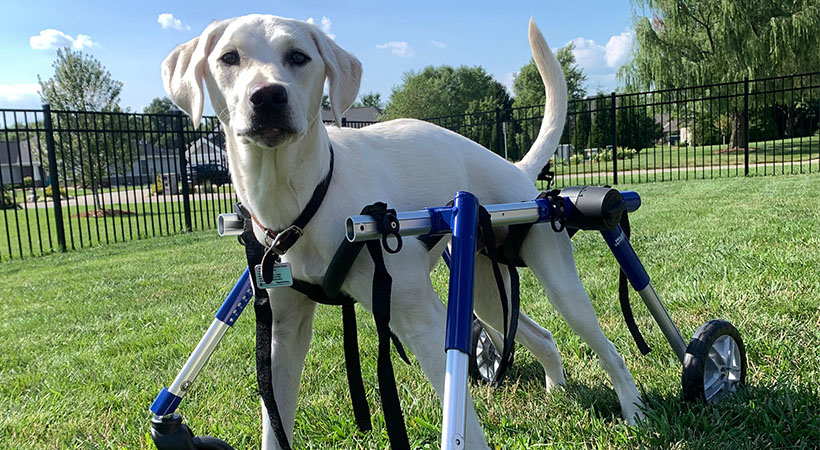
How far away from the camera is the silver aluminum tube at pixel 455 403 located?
1.30 metres

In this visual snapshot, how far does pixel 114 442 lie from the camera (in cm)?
252

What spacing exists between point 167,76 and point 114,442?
1.59 metres

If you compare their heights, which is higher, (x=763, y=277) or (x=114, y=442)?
(x=763, y=277)

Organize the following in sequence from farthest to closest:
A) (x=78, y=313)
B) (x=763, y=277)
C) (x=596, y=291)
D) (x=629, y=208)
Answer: (x=78, y=313)
(x=596, y=291)
(x=763, y=277)
(x=629, y=208)

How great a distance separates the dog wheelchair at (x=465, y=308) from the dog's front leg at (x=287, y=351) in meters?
0.17

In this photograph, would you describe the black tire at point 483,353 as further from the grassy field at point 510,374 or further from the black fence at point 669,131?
the black fence at point 669,131

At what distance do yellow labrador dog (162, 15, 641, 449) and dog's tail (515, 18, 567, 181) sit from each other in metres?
0.64

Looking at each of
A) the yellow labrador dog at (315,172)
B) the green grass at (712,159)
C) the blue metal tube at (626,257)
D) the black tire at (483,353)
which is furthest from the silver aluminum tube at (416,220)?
the green grass at (712,159)

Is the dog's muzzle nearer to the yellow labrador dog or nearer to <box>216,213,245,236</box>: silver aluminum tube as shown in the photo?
the yellow labrador dog

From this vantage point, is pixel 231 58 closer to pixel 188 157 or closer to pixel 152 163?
pixel 188 157

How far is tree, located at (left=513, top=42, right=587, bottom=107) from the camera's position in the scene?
62.4m

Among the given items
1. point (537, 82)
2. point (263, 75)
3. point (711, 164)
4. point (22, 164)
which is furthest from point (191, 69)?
point (537, 82)

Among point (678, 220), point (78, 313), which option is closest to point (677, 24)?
point (678, 220)

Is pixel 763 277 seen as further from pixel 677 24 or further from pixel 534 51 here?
pixel 677 24
